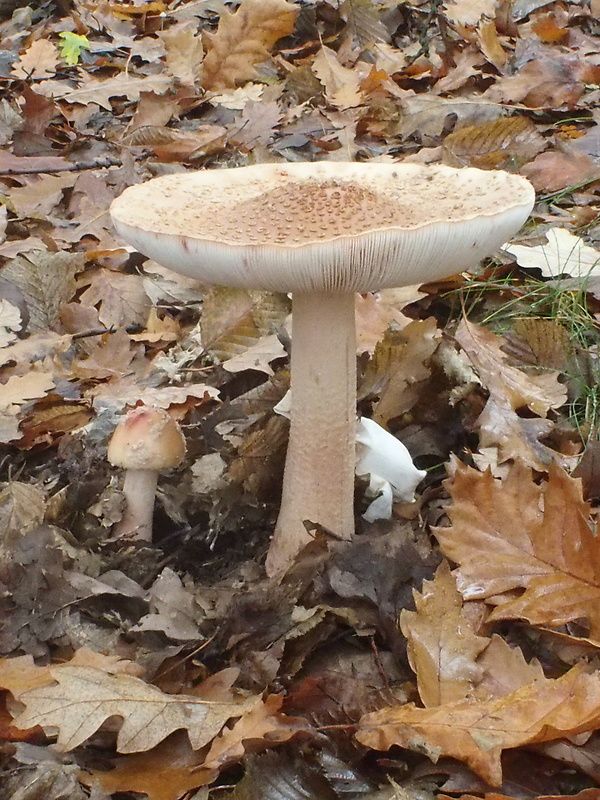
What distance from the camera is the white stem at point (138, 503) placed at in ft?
7.52

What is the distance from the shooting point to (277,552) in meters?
2.32

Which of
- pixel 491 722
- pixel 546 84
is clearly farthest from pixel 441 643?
pixel 546 84

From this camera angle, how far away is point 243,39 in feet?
20.3

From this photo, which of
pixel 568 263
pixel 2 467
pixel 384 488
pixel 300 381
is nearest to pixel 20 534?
pixel 2 467

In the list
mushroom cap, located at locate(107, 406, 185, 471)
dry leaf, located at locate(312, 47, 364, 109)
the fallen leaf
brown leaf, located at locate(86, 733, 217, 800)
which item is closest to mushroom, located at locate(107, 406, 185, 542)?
mushroom cap, located at locate(107, 406, 185, 471)

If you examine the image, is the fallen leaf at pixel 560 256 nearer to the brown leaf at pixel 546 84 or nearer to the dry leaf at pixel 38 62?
the brown leaf at pixel 546 84

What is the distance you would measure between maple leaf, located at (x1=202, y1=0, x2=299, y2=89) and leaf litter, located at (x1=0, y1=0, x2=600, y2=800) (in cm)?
88

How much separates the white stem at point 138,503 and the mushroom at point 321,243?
0.43 m

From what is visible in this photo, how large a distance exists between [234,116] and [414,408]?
359cm

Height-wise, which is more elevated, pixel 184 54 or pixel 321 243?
pixel 321 243

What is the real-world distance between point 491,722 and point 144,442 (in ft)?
4.02

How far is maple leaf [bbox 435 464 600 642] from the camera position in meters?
1.73

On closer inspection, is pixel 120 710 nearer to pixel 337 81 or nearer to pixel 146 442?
pixel 146 442

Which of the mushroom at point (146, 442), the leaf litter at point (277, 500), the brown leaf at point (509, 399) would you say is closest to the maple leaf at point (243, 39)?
the leaf litter at point (277, 500)
